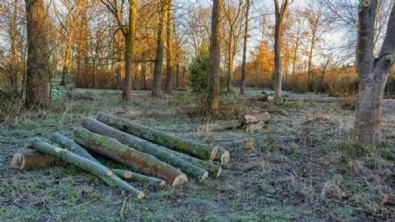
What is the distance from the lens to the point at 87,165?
473 centimetres

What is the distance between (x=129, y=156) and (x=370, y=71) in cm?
411

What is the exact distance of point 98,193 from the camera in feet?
13.7

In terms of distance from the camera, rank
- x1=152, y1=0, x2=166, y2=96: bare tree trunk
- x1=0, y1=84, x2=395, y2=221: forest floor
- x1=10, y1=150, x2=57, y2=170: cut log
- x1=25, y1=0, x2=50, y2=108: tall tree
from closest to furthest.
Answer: x1=0, y1=84, x2=395, y2=221: forest floor < x1=10, y1=150, x2=57, y2=170: cut log < x1=25, y1=0, x2=50, y2=108: tall tree < x1=152, y1=0, x2=166, y2=96: bare tree trunk

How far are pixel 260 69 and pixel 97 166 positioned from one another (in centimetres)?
3699

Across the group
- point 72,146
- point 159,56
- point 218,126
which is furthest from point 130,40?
point 72,146

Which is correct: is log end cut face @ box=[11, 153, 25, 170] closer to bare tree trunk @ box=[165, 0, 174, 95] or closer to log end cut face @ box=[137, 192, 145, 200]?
log end cut face @ box=[137, 192, 145, 200]

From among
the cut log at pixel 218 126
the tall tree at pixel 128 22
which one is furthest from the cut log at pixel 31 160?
the tall tree at pixel 128 22

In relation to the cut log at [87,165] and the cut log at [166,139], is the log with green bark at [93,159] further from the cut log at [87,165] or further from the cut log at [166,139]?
the cut log at [166,139]

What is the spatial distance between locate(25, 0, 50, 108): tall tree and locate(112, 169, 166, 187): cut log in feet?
22.1

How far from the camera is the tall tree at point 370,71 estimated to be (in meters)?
6.12

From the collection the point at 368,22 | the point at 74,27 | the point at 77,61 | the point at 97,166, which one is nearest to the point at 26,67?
the point at 97,166

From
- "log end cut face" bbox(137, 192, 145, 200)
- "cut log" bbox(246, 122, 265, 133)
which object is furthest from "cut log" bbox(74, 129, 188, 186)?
"cut log" bbox(246, 122, 265, 133)

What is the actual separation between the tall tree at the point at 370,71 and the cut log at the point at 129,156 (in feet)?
11.3

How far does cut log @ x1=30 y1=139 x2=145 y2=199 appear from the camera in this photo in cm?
428
